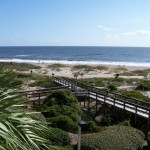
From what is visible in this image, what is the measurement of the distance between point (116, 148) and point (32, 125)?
923 centimetres

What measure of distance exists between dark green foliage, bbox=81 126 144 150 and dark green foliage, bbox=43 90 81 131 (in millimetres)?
4219

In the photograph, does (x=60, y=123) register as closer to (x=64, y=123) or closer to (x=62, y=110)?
(x=64, y=123)

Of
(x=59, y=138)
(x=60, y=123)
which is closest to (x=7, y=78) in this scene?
(x=59, y=138)

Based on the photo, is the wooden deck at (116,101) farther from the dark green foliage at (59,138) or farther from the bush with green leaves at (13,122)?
the bush with green leaves at (13,122)

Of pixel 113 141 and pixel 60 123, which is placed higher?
pixel 113 141

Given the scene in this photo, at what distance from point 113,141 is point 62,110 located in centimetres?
868

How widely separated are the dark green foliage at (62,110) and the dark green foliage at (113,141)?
13.8ft

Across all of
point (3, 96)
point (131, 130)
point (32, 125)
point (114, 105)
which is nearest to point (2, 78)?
point (3, 96)


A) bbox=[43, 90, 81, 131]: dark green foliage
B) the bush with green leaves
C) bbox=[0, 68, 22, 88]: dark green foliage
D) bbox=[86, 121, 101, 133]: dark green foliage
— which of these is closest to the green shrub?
bbox=[43, 90, 81, 131]: dark green foliage

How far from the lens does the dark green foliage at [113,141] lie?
1466 cm

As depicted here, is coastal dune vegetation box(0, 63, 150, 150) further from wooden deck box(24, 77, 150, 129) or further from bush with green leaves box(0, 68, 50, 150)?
wooden deck box(24, 77, 150, 129)

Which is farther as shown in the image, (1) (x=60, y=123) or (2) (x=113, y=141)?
(1) (x=60, y=123)

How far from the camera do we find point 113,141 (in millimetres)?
14992

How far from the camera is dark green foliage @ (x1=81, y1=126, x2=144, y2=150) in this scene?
14.7 meters
